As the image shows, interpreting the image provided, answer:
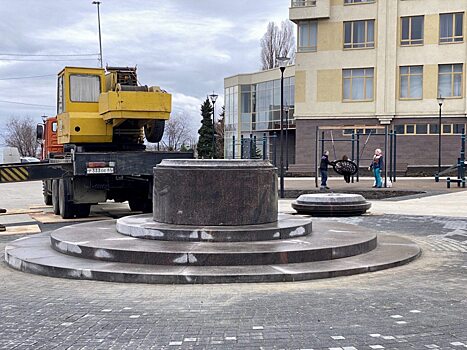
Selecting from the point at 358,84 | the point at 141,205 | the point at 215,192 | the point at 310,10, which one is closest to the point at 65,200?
the point at 141,205

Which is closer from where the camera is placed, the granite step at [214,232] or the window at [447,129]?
the granite step at [214,232]

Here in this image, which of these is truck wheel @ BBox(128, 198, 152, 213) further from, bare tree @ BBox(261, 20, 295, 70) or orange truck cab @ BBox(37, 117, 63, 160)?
bare tree @ BBox(261, 20, 295, 70)

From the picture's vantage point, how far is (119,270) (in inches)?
299

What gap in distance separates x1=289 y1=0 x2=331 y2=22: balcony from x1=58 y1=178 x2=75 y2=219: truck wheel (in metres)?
34.4

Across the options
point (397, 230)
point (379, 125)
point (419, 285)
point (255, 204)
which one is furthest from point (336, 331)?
point (379, 125)

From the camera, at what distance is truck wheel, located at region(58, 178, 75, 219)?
597 inches

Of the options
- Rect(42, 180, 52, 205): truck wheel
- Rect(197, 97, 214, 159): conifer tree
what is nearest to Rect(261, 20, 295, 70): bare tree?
Rect(197, 97, 214, 159): conifer tree

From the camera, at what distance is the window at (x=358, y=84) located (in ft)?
149

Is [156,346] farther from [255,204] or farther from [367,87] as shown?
[367,87]

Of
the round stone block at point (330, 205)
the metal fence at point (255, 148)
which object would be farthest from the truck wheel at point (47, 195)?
the metal fence at point (255, 148)

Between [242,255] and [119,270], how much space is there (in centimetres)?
162

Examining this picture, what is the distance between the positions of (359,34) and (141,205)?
1307 inches

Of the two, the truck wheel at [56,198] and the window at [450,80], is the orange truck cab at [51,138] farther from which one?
the window at [450,80]

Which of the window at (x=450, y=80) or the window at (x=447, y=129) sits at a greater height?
the window at (x=450, y=80)
